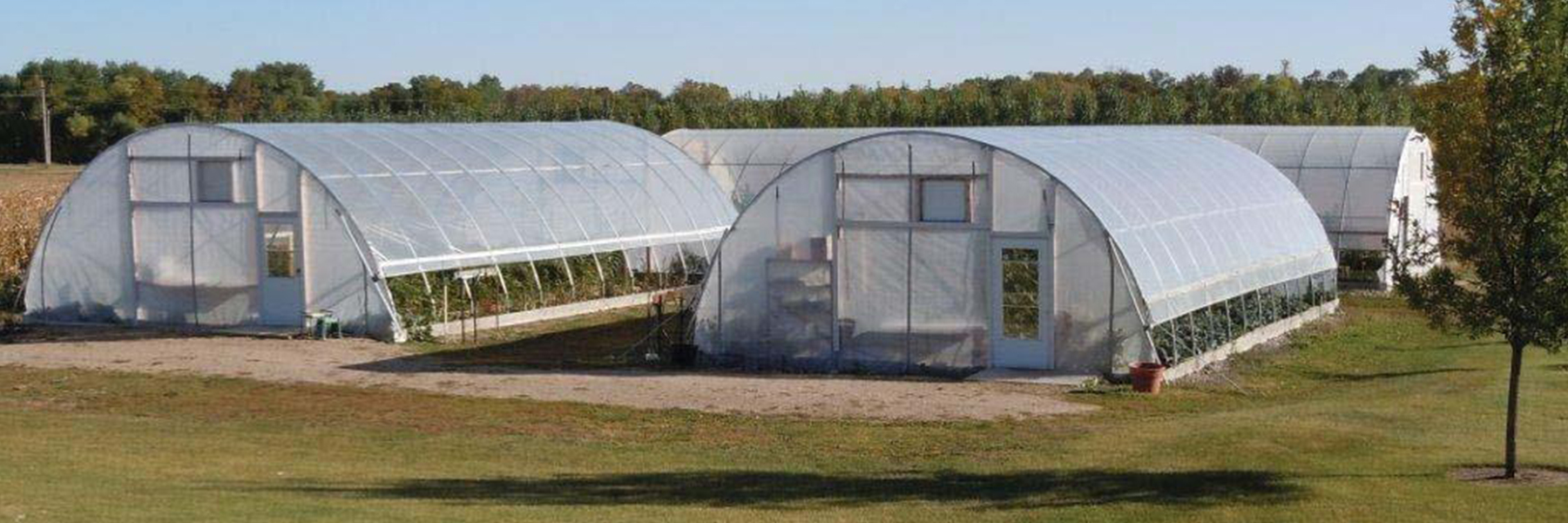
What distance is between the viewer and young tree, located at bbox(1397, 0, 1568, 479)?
1650 centimetres

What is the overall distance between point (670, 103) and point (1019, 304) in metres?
45.0

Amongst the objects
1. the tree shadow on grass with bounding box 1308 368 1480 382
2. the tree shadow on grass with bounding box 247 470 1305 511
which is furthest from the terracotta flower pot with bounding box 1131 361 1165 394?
the tree shadow on grass with bounding box 247 470 1305 511

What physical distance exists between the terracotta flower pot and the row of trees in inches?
1269

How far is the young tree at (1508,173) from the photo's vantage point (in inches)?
650

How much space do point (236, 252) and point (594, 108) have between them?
3882 cm

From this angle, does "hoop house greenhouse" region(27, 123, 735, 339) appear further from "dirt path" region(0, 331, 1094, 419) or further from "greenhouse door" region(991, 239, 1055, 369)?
"greenhouse door" region(991, 239, 1055, 369)

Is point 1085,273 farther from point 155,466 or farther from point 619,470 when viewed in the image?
point 155,466

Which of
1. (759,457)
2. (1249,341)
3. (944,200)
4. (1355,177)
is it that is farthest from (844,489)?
(1355,177)

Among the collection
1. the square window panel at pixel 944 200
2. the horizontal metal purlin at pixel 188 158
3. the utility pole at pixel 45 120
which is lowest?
the square window panel at pixel 944 200

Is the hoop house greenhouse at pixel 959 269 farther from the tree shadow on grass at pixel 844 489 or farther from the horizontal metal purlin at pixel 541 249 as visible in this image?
A: the tree shadow on grass at pixel 844 489

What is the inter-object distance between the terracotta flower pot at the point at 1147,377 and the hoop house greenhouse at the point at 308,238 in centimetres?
1297

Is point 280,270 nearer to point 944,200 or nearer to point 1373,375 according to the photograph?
point 944,200

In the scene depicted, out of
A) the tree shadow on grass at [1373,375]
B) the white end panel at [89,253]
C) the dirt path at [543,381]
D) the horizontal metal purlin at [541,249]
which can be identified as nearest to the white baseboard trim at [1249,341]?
the tree shadow on grass at [1373,375]

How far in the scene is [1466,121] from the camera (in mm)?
17156
